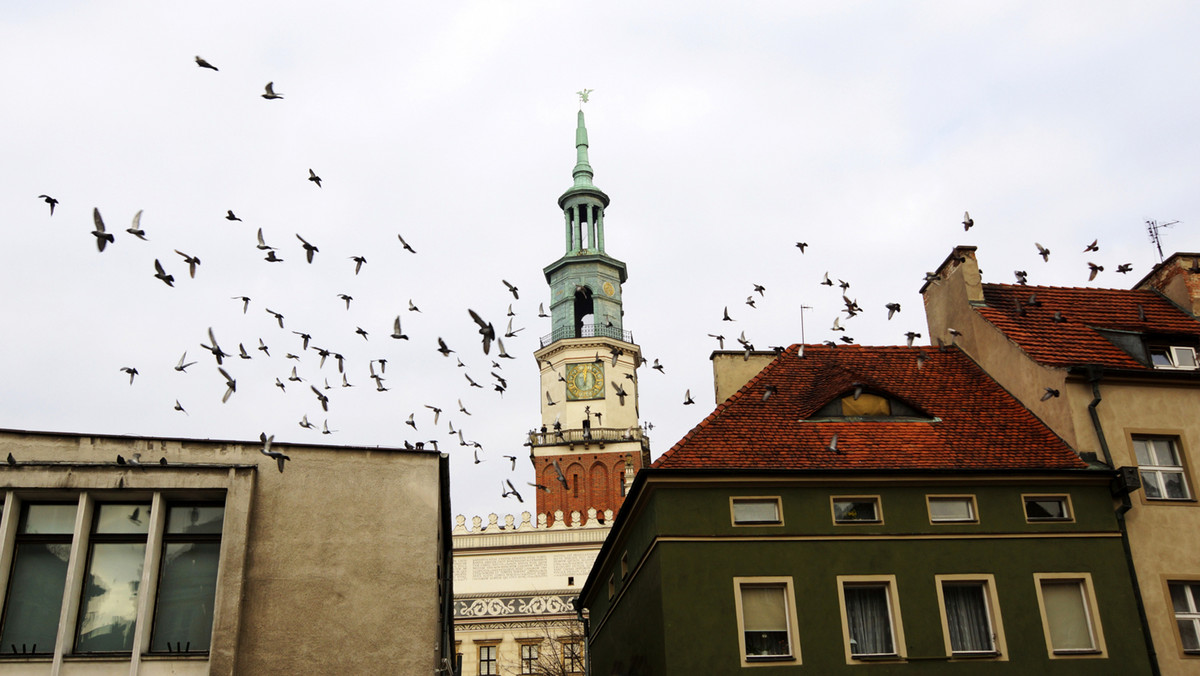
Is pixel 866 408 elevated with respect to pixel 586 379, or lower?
lower

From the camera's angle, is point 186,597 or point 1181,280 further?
point 1181,280

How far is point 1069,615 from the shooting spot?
21672 millimetres

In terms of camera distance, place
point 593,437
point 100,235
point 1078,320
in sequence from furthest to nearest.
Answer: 1. point 593,437
2. point 1078,320
3. point 100,235

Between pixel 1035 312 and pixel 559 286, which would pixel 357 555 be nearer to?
pixel 1035 312

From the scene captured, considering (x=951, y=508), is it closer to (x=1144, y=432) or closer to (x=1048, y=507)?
(x=1048, y=507)

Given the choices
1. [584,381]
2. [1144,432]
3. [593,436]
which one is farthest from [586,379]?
[1144,432]

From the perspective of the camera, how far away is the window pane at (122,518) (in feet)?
63.7

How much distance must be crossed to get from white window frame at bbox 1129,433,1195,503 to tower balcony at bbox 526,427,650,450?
165ft

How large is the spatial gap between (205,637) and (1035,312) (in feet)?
67.4

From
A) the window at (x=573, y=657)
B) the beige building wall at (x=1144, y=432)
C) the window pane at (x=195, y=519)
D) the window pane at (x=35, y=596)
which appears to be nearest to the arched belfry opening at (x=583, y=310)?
the window at (x=573, y=657)

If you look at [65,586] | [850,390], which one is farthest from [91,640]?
[850,390]

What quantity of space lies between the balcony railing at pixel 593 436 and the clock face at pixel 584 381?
8.27 feet

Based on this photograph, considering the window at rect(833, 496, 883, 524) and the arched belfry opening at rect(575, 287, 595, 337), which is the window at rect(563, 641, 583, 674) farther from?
the window at rect(833, 496, 883, 524)

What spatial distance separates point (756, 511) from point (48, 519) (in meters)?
12.9
